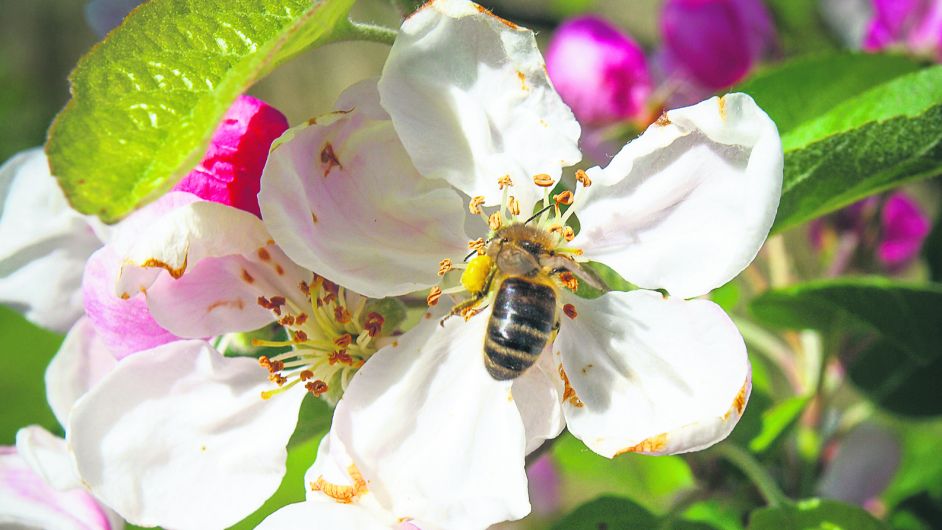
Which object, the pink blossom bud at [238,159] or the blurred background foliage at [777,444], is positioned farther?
the blurred background foliage at [777,444]

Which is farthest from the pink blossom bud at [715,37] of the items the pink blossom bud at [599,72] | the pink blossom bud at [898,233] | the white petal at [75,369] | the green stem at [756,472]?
the white petal at [75,369]

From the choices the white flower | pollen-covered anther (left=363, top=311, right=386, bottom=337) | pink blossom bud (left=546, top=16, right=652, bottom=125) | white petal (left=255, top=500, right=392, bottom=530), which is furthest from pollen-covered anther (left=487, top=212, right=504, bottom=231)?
pink blossom bud (left=546, top=16, right=652, bottom=125)

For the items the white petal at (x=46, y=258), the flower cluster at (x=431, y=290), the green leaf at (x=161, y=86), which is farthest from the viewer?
the white petal at (x=46, y=258)

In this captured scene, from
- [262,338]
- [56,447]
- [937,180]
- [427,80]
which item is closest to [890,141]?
[427,80]

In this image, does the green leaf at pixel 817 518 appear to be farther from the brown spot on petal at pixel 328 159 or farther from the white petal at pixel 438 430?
the brown spot on petal at pixel 328 159

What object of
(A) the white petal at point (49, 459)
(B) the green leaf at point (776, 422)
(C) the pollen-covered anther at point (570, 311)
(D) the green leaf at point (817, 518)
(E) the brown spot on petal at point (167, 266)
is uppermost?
(E) the brown spot on petal at point (167, 266)

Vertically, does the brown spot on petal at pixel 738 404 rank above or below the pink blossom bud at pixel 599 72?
above
